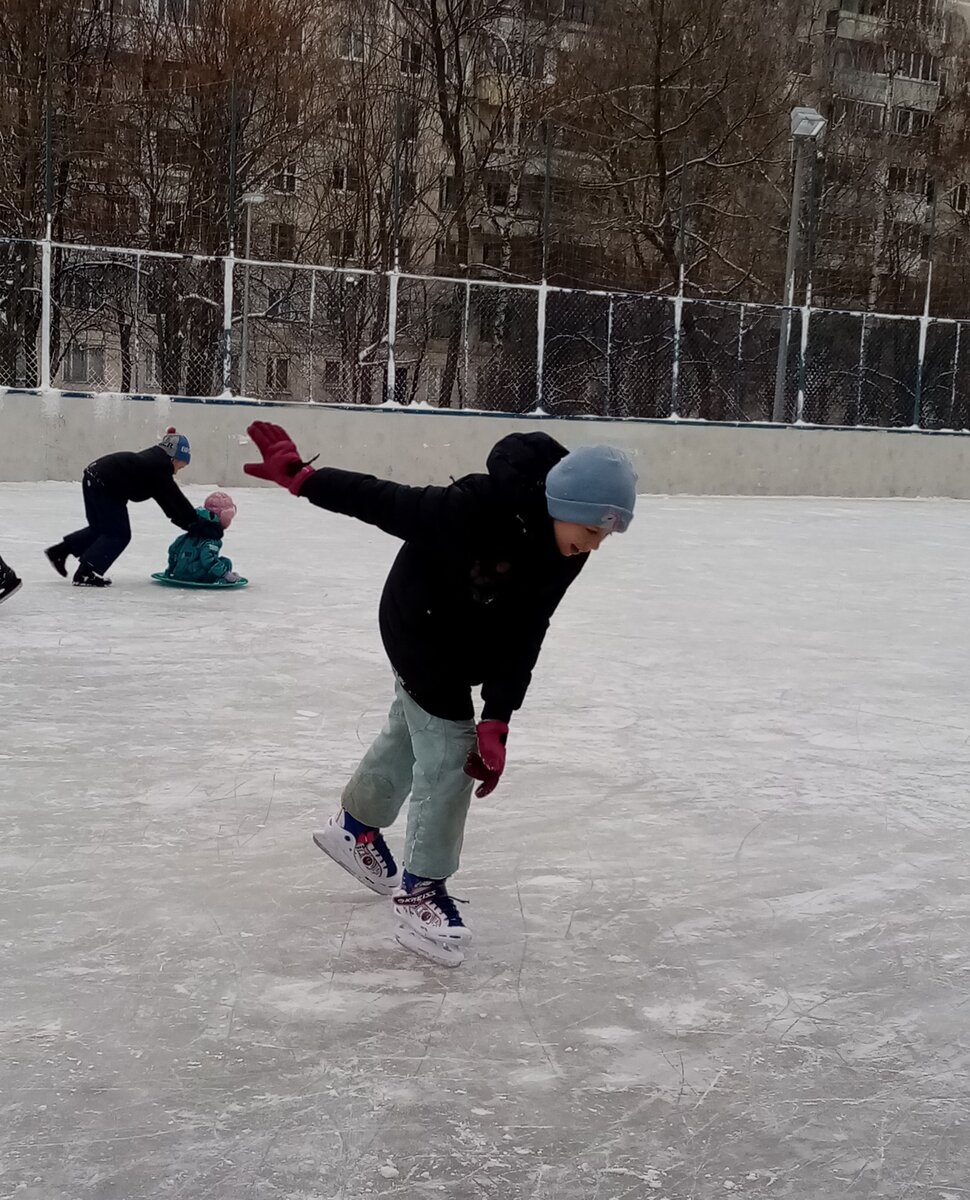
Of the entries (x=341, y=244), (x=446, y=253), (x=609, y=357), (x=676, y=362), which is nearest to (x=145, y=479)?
(x=609, y=357)

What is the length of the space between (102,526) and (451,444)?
795cm

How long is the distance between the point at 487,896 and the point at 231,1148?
1.13 metres

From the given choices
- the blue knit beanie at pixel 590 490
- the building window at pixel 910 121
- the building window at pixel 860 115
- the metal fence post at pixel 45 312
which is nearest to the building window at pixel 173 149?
the metal fence post at pixel 45 312

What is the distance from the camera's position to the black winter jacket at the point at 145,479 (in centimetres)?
683

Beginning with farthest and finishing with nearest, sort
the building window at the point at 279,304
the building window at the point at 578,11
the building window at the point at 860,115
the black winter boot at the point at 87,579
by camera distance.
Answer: the building window at the point at 860,115 → the building window at the point at 578,11 → the building window at the point at 279,304 → the black winter boot at the point at 87,579

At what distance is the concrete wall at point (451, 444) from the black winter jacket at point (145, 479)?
6.52 metres

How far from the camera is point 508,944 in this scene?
2.76 metres

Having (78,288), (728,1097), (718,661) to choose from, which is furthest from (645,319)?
(728,1097)

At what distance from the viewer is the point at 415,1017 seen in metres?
2.41

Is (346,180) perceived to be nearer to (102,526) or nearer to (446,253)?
(446,253)

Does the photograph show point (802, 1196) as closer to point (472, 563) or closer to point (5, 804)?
point (472, 563)

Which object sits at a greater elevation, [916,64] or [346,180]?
[916,64]

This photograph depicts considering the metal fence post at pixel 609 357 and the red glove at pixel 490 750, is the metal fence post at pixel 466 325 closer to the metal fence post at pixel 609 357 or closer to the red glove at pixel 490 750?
the metal fence post at pixel 609 357

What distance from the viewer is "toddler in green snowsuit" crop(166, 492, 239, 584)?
A: 282 inches
